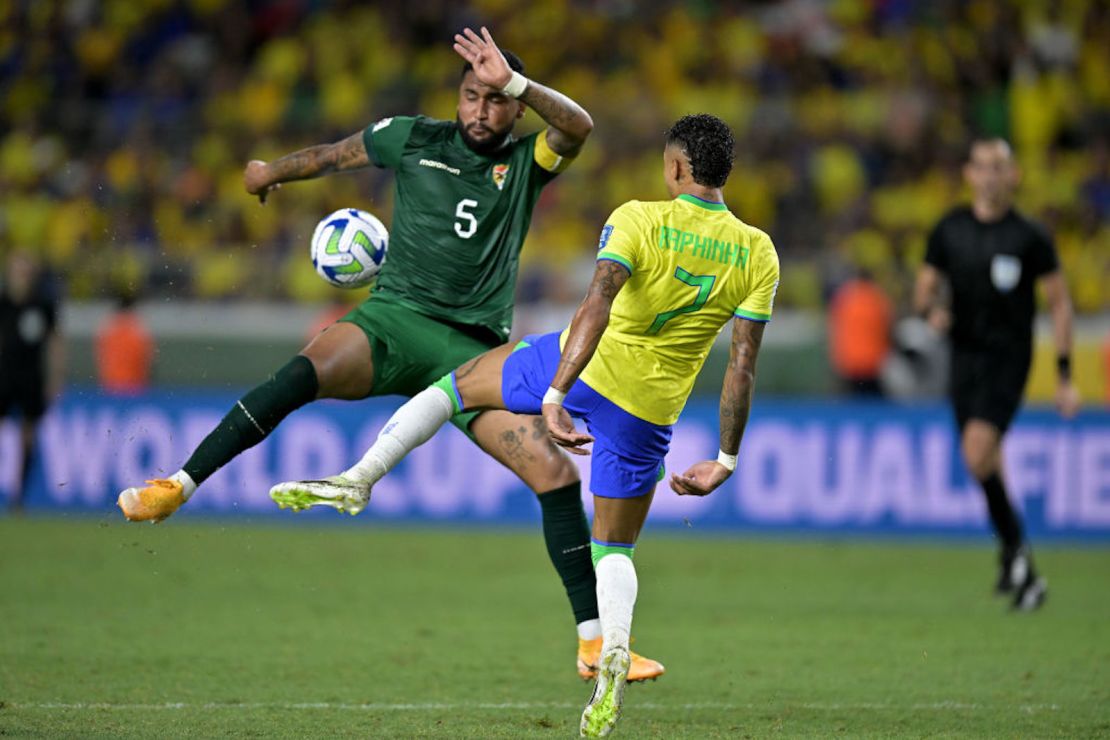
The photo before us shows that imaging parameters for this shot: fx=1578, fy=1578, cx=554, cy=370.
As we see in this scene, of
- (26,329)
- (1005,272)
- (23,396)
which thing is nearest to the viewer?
(1005,272)

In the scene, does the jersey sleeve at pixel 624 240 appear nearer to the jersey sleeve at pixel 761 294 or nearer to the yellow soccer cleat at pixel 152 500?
the jersey sleeve at pixel 761 294

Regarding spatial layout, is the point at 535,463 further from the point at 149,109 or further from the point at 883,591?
the point at 149,109

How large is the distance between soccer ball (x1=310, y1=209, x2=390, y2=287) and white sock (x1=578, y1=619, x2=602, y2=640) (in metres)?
1.98

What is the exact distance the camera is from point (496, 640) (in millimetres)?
8930

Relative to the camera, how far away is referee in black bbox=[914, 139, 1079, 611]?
1024 centimetres

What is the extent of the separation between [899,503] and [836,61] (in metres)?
7.83

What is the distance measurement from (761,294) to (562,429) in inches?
39.0

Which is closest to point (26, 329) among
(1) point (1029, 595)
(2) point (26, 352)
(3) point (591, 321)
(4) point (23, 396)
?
(2) point (26, 352)

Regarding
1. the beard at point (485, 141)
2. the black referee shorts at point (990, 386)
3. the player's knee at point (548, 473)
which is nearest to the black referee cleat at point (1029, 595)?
the black referee shorts at point (990, 386)

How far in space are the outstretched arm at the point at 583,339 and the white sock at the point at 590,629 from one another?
1.32 meters

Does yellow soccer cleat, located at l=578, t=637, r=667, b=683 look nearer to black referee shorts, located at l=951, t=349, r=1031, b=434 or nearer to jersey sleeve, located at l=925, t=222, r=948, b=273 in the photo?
black referee shorts, located at l=951, t=349, r=1031, b=434

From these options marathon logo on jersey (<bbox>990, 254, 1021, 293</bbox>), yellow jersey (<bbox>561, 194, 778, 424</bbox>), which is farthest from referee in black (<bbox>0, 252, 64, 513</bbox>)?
yellow jersey (<bbox>561, 194, 778, 424</bbox>)

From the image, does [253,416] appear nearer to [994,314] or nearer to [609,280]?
[609,280]

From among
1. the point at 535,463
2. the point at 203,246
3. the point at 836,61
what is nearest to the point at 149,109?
the point at 203,246
